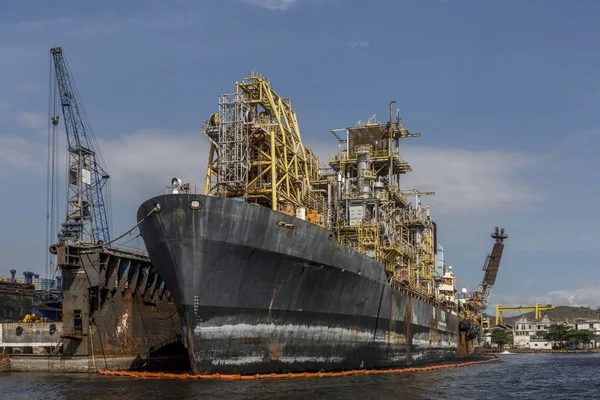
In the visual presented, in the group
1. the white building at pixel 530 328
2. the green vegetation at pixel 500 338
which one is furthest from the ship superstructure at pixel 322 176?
the white building at pixel 530 328

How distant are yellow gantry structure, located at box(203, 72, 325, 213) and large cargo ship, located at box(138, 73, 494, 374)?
0.30 ft

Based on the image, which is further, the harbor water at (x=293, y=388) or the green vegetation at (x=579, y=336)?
the green vegetation at (x=579, y=336)

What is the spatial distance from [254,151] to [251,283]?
11.6 m

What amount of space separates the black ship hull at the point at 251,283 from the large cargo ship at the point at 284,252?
0.06 meters

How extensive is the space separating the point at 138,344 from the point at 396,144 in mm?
29053

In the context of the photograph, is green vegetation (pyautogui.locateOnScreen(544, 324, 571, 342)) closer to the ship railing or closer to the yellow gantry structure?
the ship railing

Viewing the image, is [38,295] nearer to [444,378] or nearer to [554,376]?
[444,378]

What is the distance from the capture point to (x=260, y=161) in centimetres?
4003

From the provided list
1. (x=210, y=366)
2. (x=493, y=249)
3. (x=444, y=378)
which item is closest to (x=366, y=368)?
(x=444, y=378)

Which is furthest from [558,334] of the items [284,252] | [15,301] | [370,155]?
[284,252]

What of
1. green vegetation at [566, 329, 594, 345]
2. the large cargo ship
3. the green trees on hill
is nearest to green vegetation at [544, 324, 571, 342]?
the green trees on hill

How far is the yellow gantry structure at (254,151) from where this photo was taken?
39125mm

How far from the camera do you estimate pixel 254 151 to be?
41438mm

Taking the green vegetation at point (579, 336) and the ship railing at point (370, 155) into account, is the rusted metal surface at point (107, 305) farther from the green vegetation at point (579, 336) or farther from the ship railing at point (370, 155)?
the green vegetation at point (579, 336)
